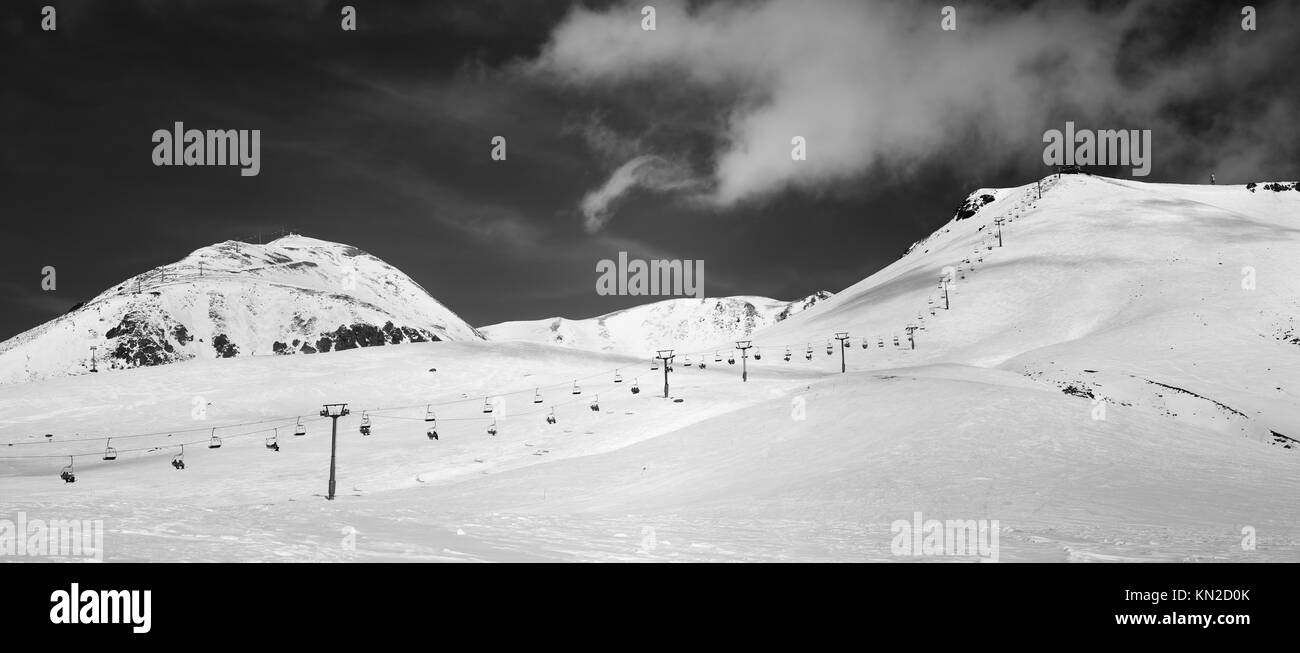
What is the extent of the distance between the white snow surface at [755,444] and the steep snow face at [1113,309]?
0.60 meters

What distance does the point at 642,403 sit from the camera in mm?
69000

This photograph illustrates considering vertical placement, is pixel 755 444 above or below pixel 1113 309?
below

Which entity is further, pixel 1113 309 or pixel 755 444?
pixel 1113 309

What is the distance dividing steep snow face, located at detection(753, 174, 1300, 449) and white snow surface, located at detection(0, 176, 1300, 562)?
0.60 m

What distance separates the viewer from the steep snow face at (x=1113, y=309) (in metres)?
55.6

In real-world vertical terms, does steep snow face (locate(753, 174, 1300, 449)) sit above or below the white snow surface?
above

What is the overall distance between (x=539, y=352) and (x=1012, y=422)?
238 feet

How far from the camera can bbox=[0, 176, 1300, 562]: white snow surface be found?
17.2 meters

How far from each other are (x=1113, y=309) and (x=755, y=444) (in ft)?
276

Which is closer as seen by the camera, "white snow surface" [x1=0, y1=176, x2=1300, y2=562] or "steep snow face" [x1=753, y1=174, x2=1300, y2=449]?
"white snow surface" [x1=0, y1=176, x2=1300, y2=562]

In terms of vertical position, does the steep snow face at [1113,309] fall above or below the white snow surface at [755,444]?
above

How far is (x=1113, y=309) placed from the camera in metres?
105
